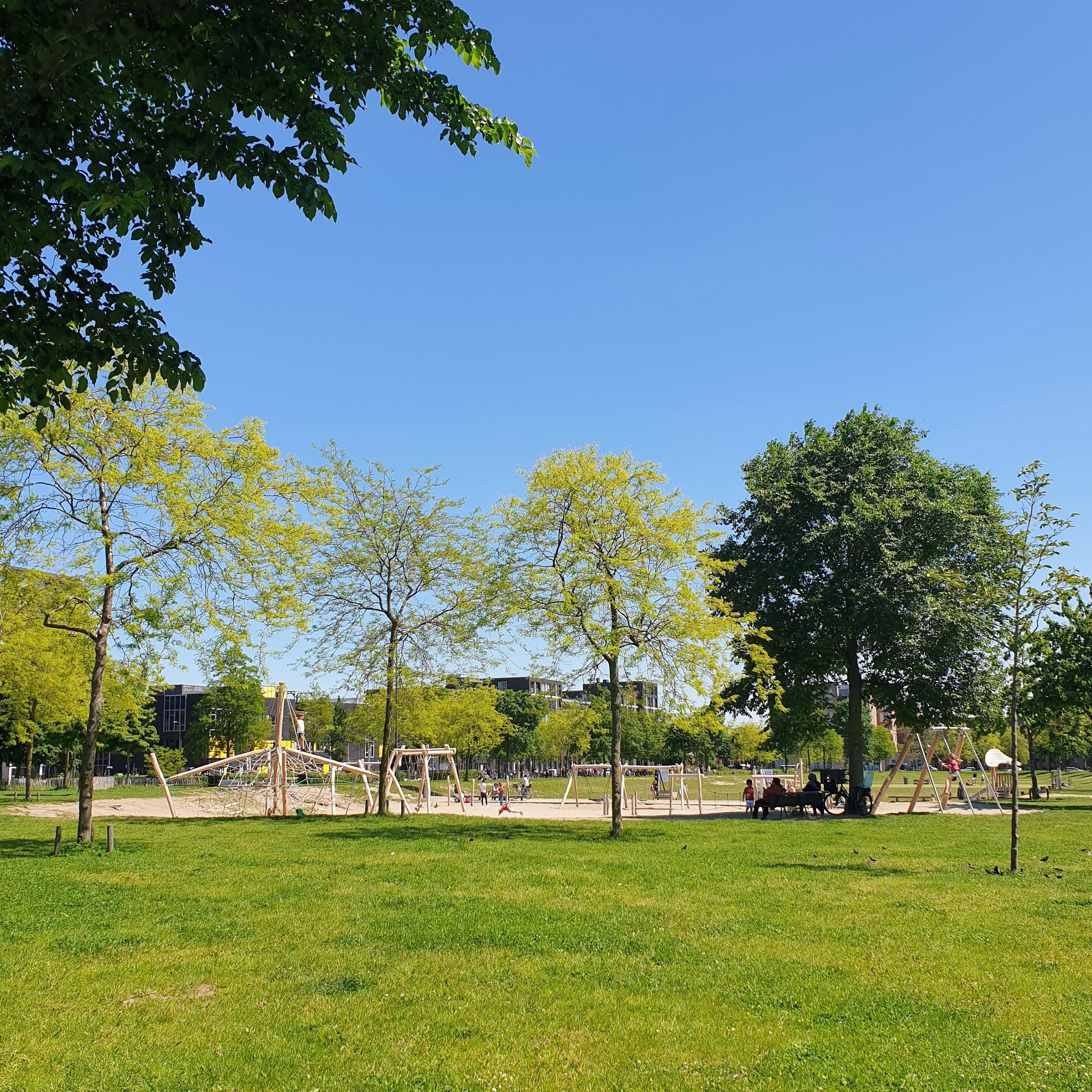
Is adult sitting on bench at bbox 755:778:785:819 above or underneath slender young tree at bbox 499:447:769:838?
underneath

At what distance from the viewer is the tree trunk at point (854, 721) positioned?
32281mm

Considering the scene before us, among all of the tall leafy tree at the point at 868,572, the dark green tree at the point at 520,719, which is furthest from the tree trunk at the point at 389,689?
the dark green tree at the point at 520,719

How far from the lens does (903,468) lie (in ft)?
110

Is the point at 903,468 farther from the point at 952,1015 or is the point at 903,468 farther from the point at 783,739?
the point at 952,1015

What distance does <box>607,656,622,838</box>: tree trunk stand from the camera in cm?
2153

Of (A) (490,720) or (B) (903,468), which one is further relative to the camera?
(A) (490,720)

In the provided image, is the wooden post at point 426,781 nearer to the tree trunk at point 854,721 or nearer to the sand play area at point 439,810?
the sand play area at point 439,810

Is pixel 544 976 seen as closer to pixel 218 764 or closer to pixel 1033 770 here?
pixel 218 764

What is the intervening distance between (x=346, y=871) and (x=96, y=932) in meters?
5.48

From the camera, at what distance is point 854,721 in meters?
32.3

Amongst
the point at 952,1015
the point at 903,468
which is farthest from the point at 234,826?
the point at 903,468

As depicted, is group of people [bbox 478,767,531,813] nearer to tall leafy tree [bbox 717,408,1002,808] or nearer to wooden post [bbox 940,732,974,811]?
tall leafy tree [bbox 717,408,1002,808]

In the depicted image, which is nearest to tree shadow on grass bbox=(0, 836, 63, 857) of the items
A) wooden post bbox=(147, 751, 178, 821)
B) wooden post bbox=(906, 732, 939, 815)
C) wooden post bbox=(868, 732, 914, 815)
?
wooden post bbox=(147, 751, 178, 821)

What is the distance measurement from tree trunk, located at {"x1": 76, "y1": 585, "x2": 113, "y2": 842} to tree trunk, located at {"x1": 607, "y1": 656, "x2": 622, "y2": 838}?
11567 millimetres
